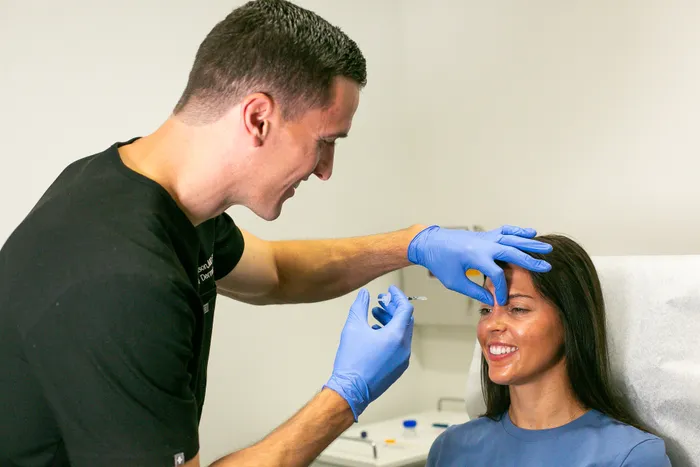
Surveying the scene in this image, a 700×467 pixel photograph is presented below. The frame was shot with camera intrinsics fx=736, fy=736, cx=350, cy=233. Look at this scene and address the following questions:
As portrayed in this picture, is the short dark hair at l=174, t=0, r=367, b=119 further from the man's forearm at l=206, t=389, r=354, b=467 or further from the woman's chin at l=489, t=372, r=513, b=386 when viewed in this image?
the woman's chin at l=489, t=372, r=513, b=386

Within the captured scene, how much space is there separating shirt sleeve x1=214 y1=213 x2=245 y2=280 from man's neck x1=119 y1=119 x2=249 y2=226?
0.35 metres

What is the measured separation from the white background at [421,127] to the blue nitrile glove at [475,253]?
34.7 inches

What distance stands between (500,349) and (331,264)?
0.47 meters

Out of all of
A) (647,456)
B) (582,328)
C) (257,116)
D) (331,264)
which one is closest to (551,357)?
(582,328)

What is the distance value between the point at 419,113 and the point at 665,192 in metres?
1.09

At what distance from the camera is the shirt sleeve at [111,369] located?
1044 millimetres

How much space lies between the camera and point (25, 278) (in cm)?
111

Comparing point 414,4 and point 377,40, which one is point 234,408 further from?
point 414,4

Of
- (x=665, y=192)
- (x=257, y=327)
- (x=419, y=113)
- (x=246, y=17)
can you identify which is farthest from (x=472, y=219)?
(x=246, y=17)

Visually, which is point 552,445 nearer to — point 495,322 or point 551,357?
point 551,357

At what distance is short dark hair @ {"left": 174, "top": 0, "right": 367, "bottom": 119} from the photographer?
4.19 feet

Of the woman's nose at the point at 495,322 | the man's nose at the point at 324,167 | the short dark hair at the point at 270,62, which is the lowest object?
the woman's nose at the point at 495,322

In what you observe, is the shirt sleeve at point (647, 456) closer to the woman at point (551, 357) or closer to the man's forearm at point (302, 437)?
the woman at point (551, 357)

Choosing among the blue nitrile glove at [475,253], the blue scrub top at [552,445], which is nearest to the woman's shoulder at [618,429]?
the blue scrub top at [552,445]
